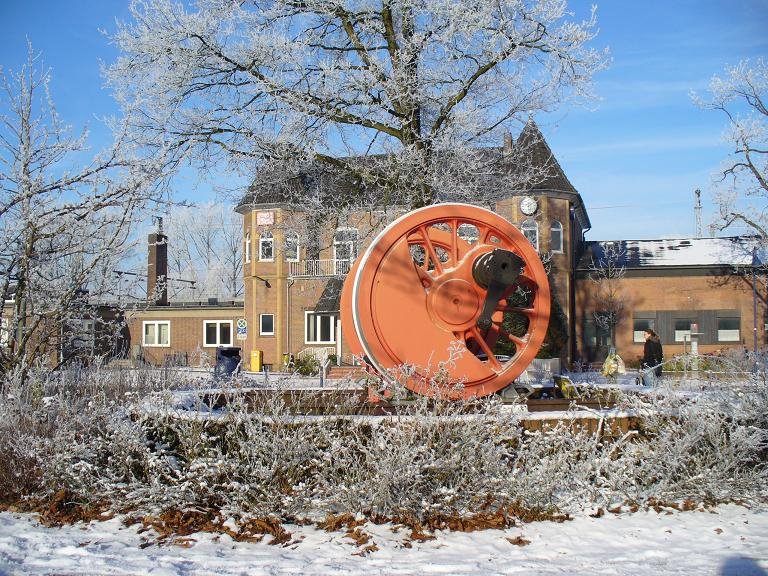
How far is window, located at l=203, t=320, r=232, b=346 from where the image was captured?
41562 millimetres

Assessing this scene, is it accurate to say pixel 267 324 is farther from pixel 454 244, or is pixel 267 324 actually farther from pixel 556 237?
pixel 454 244

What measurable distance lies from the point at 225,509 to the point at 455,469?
1.87 metres

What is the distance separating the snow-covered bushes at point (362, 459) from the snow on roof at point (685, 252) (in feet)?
97.2

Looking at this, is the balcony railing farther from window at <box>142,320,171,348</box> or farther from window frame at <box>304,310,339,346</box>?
window at <box>142,320,171,348</box>

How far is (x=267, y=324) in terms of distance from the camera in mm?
37062

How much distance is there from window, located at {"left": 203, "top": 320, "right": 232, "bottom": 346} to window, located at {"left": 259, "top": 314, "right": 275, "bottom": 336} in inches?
195

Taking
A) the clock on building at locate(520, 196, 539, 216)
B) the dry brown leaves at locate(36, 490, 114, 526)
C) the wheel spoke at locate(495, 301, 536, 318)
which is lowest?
the dry brown leaves at locate(36, 490, 114, 526)

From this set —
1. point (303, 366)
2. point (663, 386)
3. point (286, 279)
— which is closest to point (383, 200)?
point (663, 386)

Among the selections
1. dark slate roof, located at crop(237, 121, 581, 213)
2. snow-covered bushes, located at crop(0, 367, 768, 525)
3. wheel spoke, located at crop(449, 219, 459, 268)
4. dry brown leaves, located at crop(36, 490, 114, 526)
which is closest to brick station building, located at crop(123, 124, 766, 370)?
dark slate roof, located at crop(237, 121, 581, 213)

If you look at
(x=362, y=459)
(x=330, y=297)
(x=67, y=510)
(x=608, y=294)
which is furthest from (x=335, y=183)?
(x=608, y=294)

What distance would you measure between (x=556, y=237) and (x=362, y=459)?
29081 mm

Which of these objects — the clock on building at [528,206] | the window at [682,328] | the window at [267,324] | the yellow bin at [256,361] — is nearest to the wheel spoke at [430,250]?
the clock on building at [528,206]

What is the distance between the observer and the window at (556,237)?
113 ft

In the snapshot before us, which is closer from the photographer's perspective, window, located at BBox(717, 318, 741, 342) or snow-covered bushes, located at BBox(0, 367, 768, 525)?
snow-covered bushes, located at BBox(0, 367, 768, 525)
